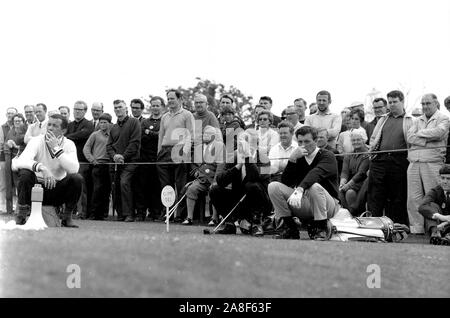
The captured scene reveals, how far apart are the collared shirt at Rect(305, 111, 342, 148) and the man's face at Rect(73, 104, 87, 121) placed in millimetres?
5154

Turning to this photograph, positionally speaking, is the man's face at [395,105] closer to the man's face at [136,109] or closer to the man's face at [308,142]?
the man's face at [308,142]

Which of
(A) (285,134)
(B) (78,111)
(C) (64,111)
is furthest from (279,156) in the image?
(C) (64,111)

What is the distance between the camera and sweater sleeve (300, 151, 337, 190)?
34.2 ft

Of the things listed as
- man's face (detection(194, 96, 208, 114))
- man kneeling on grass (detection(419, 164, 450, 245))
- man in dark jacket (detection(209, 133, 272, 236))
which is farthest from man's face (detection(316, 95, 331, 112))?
man kneeling on grass (detection(419, 164, 450, 245))

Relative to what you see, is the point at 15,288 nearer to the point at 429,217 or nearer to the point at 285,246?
the point at 285,246

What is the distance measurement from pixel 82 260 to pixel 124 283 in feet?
1.98

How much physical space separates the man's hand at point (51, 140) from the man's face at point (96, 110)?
6242 millimetres

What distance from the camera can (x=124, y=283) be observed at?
5250 mm

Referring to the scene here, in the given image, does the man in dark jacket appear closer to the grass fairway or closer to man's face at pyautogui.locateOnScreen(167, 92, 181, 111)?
man's face at pyautogui.locateOnScreen(167, 92, 181, 111)

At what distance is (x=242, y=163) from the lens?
11.9 m

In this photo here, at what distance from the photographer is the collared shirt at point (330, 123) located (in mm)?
14156

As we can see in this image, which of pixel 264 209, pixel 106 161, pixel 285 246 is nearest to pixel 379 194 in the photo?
pixel 264 209

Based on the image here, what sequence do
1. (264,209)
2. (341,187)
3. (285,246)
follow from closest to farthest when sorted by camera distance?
(285,246)
(264,209)
(341,187)
